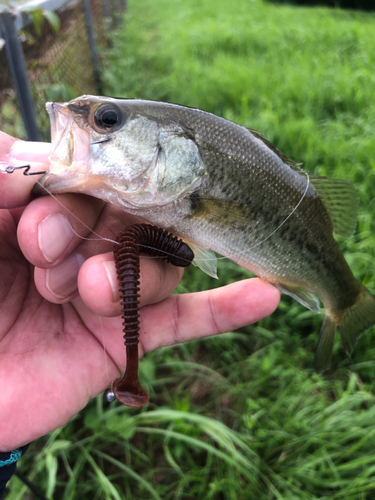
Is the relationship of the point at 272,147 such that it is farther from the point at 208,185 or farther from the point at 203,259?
the point at 203,259

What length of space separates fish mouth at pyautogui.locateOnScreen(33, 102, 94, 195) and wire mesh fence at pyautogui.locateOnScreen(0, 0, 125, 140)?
4.04 feet

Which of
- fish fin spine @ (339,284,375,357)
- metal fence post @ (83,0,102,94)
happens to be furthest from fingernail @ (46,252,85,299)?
metal fence post @ (83,0,102,94)

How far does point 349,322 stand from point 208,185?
1170 millimetres

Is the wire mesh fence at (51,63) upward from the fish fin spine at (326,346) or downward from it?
upward

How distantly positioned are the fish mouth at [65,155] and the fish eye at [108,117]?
6 cm

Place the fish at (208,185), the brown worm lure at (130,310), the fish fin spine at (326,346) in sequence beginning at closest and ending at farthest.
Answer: the brown worm lure at (130,310)
the fish at (208,185)
the fish fin spine at (326,346)

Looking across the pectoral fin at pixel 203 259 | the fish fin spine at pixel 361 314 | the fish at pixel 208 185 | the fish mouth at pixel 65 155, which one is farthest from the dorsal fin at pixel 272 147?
the fish fin spine at pixel 361 314

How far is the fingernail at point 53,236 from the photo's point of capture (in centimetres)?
121

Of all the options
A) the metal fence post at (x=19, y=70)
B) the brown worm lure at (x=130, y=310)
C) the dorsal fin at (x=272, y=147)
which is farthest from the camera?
the metal fence post at (x=19, y=70)

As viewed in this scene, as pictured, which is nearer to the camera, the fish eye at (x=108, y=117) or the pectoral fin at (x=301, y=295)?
the fish eye at (x=108, y=117)

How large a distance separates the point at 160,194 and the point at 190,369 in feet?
5.20

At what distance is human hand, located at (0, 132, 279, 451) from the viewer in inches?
48.3

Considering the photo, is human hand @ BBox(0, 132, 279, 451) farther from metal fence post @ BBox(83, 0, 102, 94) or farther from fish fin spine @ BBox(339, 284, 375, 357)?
metal fence post @ BBox(83, 0, 102, 94)

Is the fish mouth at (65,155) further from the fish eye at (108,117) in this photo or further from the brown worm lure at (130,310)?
the brown worm lure at (130,310)
